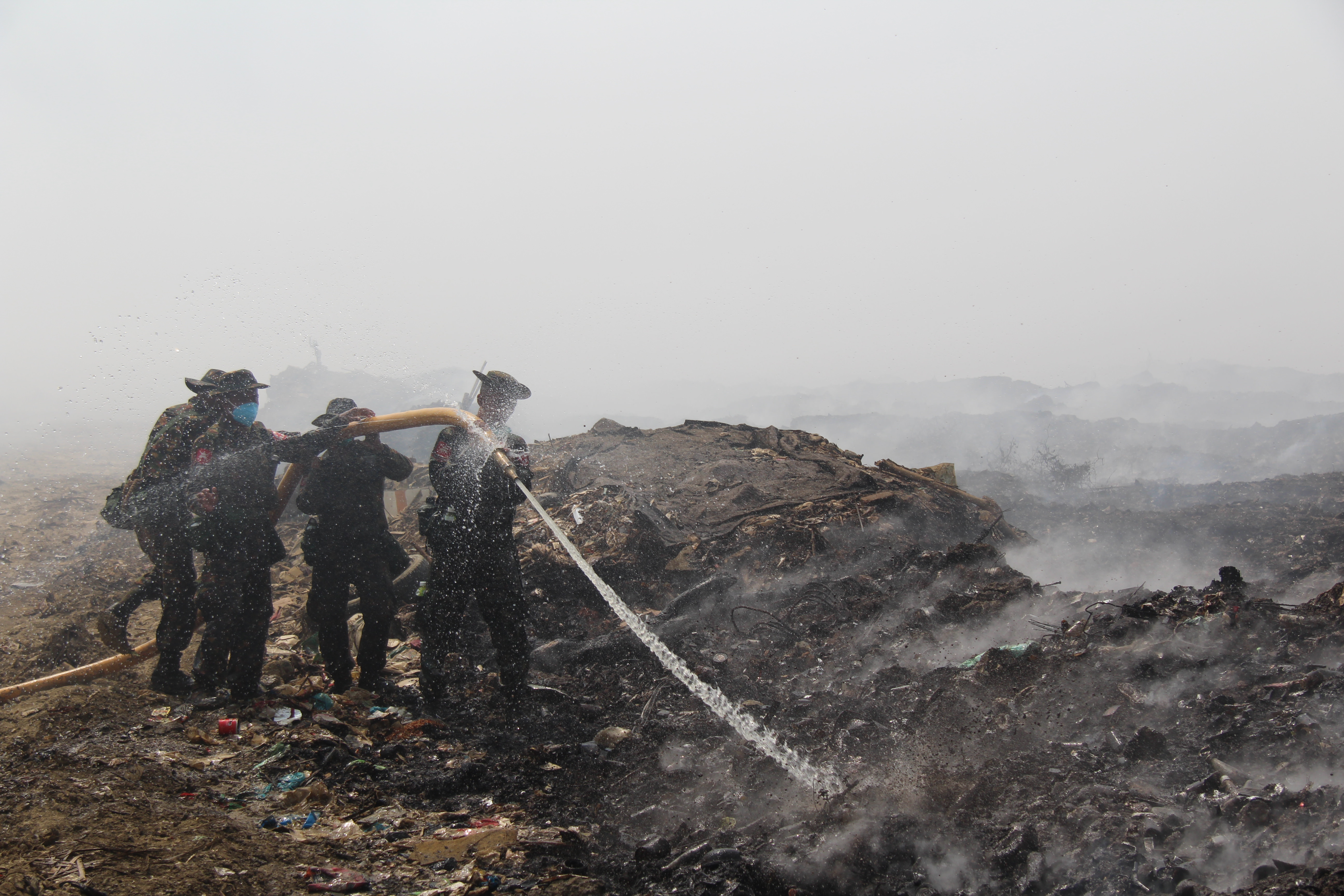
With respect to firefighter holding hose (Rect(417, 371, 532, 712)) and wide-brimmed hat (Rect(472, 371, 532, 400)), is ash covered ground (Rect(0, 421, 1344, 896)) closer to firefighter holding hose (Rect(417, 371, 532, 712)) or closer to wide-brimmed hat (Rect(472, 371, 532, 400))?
firefighter holding hose (Rect(417, 371, 532, 712))

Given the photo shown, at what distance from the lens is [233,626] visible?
3.51m

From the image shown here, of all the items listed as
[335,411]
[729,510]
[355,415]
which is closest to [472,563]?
[355,415]

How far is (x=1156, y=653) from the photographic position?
3504mm

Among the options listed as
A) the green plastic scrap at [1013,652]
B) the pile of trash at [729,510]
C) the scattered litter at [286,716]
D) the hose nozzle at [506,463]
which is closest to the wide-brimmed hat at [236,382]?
the hose nozzle at [506,463]

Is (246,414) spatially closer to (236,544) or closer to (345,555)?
(236,544)

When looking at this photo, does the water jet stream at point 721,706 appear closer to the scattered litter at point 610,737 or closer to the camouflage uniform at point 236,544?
the scattered litter at point 610,737

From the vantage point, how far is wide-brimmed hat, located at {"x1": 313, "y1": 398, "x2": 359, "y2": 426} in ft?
12.4

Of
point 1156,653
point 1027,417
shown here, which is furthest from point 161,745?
point 1027,417

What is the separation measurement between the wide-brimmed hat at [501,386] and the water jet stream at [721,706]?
1.85 ft

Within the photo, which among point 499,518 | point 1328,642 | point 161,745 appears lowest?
point 161,745

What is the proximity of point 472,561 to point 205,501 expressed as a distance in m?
1.62

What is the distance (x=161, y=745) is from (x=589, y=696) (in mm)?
2245

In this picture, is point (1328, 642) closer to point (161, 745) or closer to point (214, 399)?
point (161, 745)

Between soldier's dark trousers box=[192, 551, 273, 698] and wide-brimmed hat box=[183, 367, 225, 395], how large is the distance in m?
1.09
